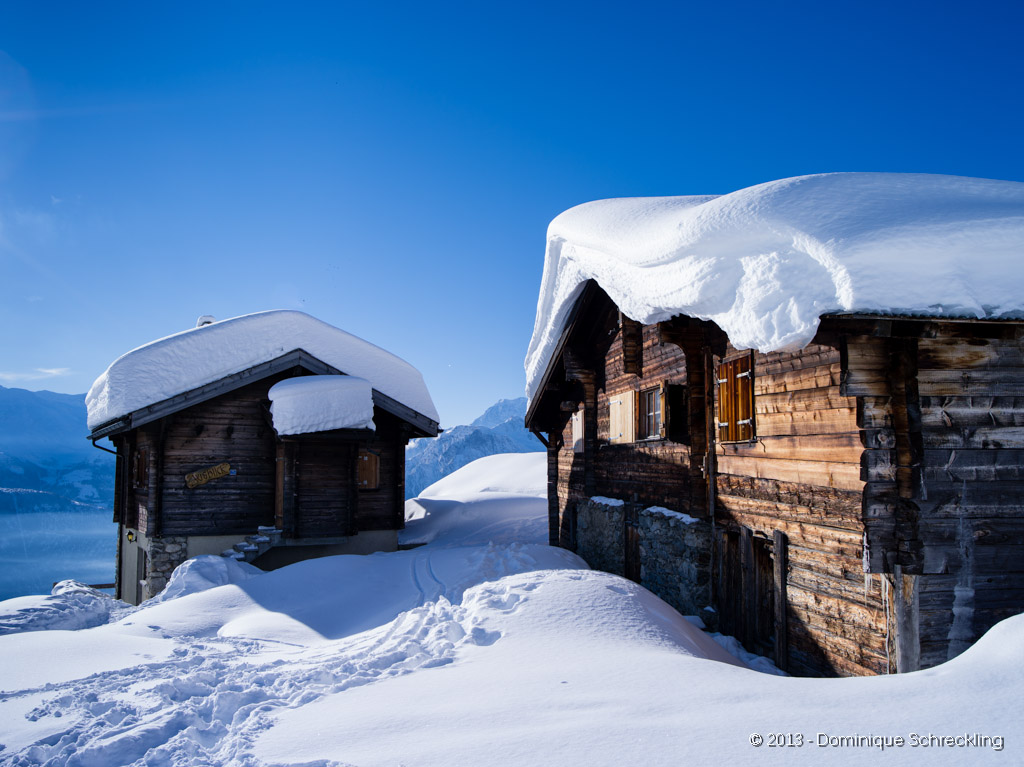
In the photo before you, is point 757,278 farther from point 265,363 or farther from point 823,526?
point 265,363

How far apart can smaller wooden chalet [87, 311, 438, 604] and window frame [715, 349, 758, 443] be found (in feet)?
29.9

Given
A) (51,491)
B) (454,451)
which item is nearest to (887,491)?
(454,451)

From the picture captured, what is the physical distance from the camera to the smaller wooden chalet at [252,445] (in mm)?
14828

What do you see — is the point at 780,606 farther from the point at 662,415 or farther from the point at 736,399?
the point at 662,415

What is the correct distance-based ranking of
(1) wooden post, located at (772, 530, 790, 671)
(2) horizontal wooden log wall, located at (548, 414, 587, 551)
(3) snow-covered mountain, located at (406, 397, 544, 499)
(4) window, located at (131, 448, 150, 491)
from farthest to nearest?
(3) snow-covered mountain, located at (406, 397, 544, 499)
(2) horizontal wooden log wall, located at (548, 414, 587, 551)
(4) window, located at (131, 448, 150, 491)
(1) wooden post, located at (772, 530, 790, 671)

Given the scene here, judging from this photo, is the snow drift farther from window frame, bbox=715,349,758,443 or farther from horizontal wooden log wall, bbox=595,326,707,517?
window frame, bbox=715,349,758,443

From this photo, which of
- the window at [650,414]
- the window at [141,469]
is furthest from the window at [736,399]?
the window at [141,469]

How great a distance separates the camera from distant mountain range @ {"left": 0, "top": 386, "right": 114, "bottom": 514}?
10125 centimetres

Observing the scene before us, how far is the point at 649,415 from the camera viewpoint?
36.9ft

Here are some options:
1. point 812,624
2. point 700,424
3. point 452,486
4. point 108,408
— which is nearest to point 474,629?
point 812,624

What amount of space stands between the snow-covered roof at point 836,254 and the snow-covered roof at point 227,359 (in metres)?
11.8

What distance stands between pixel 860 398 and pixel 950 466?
946 mm

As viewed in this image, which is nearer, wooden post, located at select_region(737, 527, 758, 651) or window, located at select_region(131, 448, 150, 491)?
wooden post, located at select_region(737, 527, 758, 651)

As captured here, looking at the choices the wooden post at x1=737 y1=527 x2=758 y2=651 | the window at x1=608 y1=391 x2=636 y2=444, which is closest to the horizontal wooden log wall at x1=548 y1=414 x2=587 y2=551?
the window at x1=608 y1=391 x2=636 y2=444
